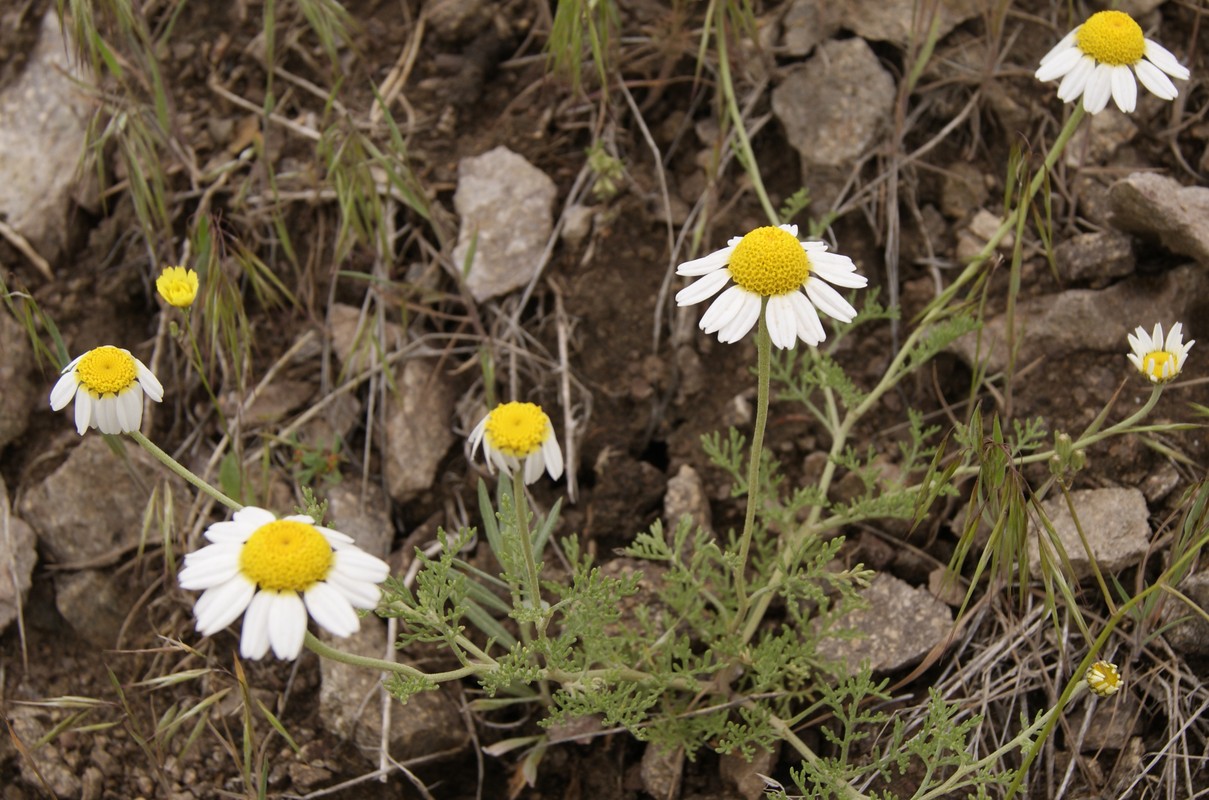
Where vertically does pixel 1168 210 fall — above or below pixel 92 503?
above

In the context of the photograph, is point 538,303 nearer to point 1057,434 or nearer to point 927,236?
point 927,236

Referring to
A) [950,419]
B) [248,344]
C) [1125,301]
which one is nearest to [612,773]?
[950,419]

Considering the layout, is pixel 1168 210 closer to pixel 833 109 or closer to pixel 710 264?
pixel 833 109

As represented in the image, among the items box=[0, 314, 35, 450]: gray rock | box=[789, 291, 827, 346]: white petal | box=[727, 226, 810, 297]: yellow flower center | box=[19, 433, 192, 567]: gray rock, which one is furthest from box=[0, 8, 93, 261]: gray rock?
box=[789, 291, 827, 346]: white petal

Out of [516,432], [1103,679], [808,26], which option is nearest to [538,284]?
[808,26]

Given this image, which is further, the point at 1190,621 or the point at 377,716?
Result: the point at 377,716

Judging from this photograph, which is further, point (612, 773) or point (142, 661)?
point (142, 661)

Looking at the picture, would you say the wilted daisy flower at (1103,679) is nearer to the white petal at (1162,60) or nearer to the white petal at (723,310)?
the white petal at (723,310)
